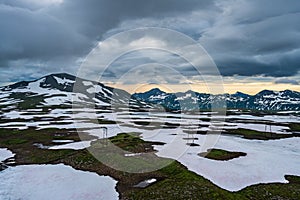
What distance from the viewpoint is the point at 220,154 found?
158ft

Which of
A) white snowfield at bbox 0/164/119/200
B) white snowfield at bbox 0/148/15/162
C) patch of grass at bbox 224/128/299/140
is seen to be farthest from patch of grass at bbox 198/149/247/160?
white snowfield at bbox 0/148/15/162

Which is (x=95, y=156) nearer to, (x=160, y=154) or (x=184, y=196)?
(x=160, y=154)

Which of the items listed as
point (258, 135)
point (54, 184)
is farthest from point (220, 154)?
point (258, 135)

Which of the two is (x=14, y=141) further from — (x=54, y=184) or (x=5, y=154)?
(x=54, y=184)

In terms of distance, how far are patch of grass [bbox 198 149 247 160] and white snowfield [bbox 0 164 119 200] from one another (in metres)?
20.0

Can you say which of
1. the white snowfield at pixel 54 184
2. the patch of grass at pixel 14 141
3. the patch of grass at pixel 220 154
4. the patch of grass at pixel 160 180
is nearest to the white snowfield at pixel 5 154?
the patch of grass at pixel 160 180

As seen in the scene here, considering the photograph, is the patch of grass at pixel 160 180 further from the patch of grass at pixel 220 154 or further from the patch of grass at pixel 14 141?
the patch of grass at pixel 14 141

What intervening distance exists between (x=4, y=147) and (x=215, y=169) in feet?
148

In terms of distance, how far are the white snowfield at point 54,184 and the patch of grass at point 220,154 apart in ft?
65.6

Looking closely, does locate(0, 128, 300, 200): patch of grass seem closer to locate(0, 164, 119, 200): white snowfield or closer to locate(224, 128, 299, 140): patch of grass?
locate(0, 164, 119, 200): white snowfield

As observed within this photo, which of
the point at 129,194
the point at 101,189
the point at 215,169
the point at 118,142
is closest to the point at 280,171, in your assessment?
the point at 215,169

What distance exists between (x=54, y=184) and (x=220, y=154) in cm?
2943

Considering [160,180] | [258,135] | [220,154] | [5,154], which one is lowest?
[5,154]

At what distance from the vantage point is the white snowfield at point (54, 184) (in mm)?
27969
